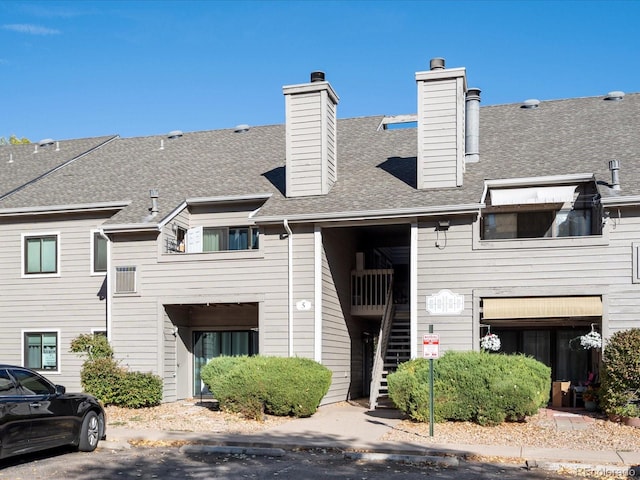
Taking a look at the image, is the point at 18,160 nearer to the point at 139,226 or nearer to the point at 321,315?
the point at 139,226

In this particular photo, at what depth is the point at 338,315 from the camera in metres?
21.7

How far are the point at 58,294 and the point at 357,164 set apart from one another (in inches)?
376

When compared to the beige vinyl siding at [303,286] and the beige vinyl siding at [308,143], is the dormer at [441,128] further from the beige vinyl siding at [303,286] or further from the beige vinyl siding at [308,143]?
the beige vinyl siding at [303,286]

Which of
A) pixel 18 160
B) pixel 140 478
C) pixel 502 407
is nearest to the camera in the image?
pixel 140 478

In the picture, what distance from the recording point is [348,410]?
64.6ft

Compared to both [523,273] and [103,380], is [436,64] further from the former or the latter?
[103,380]

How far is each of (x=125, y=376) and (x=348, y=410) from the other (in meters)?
5.58

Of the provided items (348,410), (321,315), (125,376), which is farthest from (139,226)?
(348,410)

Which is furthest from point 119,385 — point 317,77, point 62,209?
point 317,77

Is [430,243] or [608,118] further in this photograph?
[608,118]

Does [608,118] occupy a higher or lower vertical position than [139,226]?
higher

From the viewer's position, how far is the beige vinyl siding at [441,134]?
20250mm

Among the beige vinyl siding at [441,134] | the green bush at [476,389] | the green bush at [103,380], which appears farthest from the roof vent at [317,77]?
the green bush at [103,380]

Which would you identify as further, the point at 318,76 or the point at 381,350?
the point at 318,76
